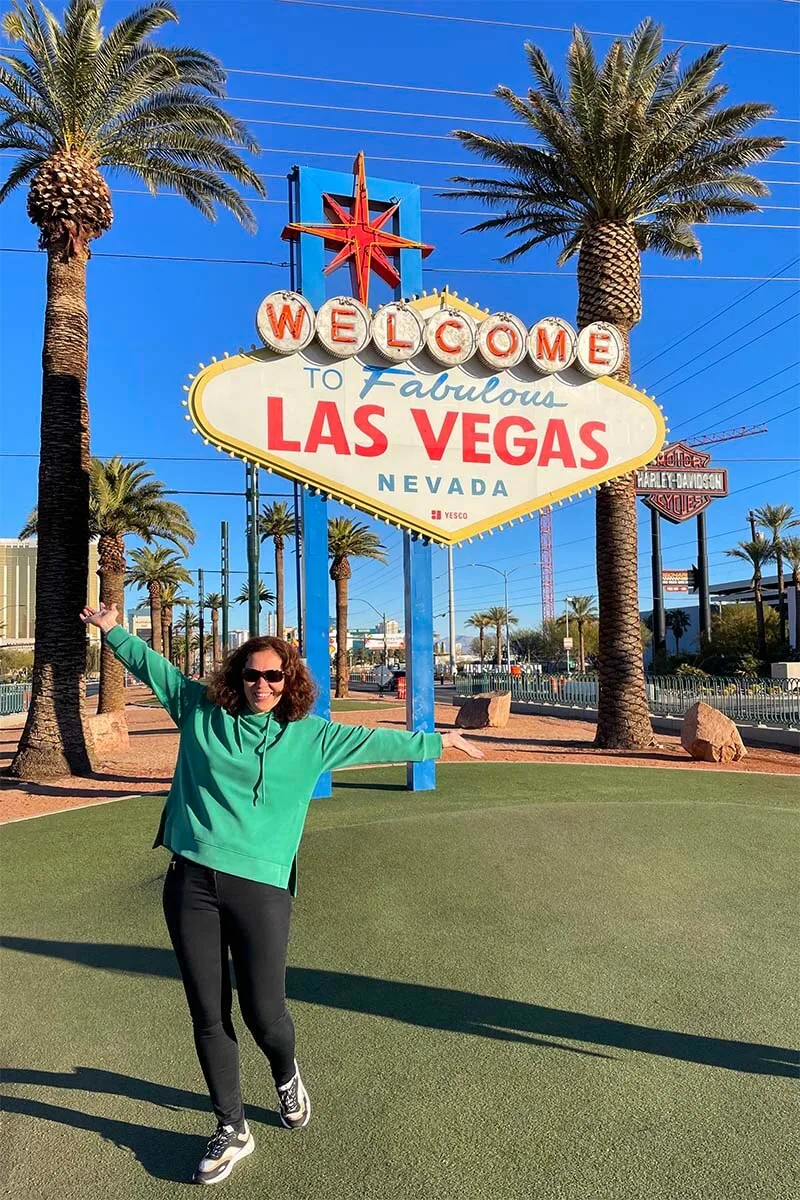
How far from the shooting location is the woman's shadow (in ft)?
9.35

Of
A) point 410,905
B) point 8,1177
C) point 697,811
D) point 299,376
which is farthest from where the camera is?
point 299,376

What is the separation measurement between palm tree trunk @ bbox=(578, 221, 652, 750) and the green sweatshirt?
12743 mm

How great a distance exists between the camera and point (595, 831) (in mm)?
7219

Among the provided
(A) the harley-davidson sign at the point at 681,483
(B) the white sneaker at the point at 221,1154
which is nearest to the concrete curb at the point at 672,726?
(A) the harley-davidson sign at the point at 681,483

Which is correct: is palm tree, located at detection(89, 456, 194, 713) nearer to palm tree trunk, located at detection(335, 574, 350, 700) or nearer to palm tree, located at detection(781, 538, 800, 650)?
palm tree trunk, located at detection(335, 574, 350, 700)

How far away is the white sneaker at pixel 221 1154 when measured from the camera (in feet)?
8.86

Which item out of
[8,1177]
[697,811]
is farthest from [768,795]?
[8,1177]

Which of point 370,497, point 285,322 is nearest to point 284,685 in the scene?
point 370,497

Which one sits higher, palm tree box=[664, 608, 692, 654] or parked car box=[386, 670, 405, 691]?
palm tree box=[664, 608, 692, 654]

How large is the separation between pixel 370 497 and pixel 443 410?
4.29ft

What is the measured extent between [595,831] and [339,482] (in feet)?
14.3

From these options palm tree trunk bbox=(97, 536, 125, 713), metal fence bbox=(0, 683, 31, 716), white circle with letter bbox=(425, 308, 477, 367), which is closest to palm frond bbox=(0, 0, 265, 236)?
white circle with letter bbox=(425, 308, 477, 367)

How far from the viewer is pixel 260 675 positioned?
9.17 ft

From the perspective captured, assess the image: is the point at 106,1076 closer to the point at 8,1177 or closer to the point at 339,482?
the point at 8,1177
